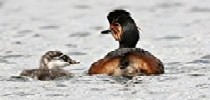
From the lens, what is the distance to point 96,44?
22.2 metres

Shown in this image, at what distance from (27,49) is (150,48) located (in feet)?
8.30

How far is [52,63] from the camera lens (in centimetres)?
1791

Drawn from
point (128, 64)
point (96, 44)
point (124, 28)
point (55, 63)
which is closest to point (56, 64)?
point (55, 63)

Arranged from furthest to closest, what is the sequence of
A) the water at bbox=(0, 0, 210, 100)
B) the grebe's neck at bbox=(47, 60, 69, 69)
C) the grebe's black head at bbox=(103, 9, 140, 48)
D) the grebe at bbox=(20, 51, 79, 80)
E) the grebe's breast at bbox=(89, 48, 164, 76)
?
the grebe's black head at bbox=(103, 9, 140, 48), the grebe's neck at bbox=(47, 60, 69, 69), the grebe at bbox=(20, 51, 79, 80), the grebe's breast at bbox=(89, 48, 164, 76), the water at bbox=(0, 0, 210, 100)

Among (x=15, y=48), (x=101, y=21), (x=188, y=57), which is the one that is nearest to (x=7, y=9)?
(x=101, y=21)

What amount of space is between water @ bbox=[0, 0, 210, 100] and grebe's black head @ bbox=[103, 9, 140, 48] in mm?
835

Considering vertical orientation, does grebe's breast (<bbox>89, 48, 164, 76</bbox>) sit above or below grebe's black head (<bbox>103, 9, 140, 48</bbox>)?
below

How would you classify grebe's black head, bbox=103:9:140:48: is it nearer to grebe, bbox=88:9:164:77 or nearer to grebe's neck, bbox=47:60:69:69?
grebe, bbox=88:9:164:77

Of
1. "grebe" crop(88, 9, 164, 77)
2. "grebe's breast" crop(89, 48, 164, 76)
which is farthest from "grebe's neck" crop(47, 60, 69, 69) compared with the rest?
"grebe's breast" crop(89, 48, 164, 76)

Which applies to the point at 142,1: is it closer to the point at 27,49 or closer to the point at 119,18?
the point at 27,49

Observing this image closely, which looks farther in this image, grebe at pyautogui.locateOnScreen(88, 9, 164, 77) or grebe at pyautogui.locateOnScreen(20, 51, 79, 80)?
grebe at pyautogui.locateOnScreen(20, 51, 79, 80)

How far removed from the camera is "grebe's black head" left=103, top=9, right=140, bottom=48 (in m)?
18.1

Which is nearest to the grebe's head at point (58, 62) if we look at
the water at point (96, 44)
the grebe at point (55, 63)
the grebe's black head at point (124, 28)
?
the grebe at point (55, 63)

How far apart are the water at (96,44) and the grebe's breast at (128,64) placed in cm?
13
